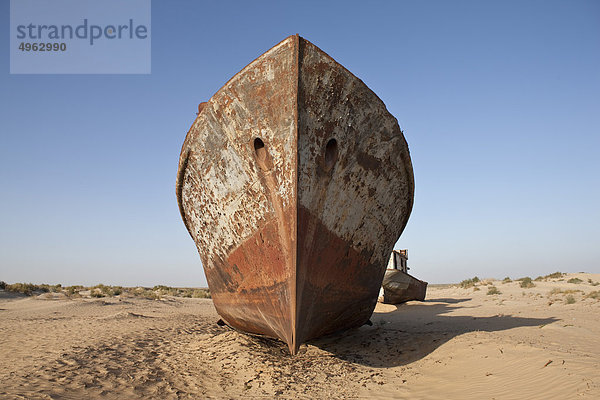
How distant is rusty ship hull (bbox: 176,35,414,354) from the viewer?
12.8 feet

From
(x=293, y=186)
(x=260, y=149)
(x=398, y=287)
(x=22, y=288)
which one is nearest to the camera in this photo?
(x=293, y=186)

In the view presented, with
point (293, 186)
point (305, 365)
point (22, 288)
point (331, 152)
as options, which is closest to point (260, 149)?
point (293, 186)

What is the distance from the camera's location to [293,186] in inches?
149

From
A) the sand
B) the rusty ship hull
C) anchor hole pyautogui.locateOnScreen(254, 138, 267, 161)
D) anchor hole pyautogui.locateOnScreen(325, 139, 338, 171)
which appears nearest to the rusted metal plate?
the sand

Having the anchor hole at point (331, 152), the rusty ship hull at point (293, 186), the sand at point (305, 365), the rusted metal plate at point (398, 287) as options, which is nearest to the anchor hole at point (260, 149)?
the rusty ship hull at point (293, 186)

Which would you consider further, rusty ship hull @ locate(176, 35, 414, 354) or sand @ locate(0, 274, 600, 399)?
rusty ship hull @ locate(176, 35, 414, 354)

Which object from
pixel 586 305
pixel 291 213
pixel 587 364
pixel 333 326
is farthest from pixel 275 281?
pixel 586 305

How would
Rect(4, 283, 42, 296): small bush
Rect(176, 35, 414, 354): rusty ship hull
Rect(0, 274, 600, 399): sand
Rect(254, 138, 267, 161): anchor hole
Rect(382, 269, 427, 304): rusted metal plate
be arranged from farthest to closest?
Rect(4, 283, 42, 296): small bush < Rect(382, 269, 427, 304): rusted metal plate < Rect(254, 138, 267, 161): anchor hole < Rect(176, 35, 414, 354): rusty ship hull < Rect(0, 274, 600, 399): sand

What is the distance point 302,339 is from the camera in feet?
13.1

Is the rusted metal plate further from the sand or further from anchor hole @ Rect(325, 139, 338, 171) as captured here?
anchor hole @ Rect(325, 139, 338, 171)

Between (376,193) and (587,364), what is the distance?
3.00 meters

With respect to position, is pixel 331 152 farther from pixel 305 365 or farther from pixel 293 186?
pixel 305 365

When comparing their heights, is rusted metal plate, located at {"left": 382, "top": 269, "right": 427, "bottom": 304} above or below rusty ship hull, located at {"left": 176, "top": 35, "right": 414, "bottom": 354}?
below

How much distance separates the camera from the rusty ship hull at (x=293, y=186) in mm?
3889
